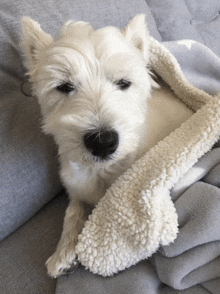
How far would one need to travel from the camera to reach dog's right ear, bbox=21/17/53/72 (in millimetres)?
970

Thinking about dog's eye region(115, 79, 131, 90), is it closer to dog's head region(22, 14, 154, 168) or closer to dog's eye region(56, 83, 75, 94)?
dog's head region(22, 14, 154, 168)

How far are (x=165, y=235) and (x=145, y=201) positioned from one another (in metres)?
0.12

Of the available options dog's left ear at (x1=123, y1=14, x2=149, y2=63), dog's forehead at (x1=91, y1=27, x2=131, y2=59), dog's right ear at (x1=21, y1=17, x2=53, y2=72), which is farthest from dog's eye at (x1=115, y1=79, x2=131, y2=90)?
dog's right ear at (x1=21, y1=17, x2=53, y2=72)

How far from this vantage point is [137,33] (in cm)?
106

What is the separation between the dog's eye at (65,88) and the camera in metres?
0.92

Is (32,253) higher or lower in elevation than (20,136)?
lower

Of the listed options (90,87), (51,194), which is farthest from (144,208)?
(51,194)

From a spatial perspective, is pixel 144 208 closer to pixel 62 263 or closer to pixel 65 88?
pixel 62 263

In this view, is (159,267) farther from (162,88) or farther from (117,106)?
(162,88)

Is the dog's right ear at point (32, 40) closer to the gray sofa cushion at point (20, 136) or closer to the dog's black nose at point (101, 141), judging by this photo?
the gray sofa cushion at point (20, 136)

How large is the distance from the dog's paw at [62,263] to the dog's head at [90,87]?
353mm

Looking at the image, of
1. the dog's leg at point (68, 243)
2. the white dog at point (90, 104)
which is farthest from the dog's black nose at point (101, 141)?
the dog's leg at point (68, 243)

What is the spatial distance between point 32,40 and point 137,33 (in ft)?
1.55

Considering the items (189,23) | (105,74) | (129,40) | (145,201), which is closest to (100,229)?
(145,201)
